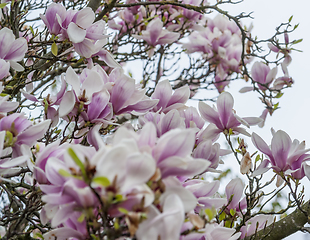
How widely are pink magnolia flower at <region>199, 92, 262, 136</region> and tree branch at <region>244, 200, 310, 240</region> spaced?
1.26 ft

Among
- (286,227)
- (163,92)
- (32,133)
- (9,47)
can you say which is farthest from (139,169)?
(286,227)

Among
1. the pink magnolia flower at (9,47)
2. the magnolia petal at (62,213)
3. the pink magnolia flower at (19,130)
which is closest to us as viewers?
the magnolia petal at (62,213)

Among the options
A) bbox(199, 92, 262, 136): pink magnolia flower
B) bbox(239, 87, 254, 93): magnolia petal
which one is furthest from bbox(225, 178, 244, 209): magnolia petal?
bbox(239, 87, 254, 93): magnolia petal

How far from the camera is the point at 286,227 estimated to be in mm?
1233

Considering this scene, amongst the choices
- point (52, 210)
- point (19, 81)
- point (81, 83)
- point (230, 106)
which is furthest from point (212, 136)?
point (19, 81)

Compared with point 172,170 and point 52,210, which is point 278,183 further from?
point 52,210

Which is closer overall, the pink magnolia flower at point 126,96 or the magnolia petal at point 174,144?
the magnolia petal at point 174,144

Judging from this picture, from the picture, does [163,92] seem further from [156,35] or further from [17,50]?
[156,35]

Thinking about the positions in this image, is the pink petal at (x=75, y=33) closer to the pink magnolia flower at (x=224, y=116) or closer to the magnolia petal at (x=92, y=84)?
the magnolia petal at (x=92, y=84)

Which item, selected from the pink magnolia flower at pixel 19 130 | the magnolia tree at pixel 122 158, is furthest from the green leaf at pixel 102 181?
the pink magnolia flower at pixel 19 130

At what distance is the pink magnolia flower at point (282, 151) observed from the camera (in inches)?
43.9

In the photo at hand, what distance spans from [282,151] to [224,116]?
0.27 metres

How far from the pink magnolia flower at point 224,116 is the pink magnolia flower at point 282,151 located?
110 mm

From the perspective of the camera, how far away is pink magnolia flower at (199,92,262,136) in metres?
1.24
